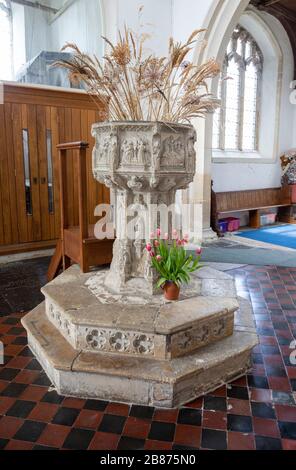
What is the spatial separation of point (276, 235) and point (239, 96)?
2.83 m

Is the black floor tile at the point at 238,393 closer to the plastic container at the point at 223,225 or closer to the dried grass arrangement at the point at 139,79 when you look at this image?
the dried grass arrangement at the point at 139,79

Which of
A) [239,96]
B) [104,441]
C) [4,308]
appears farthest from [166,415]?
[239,96]

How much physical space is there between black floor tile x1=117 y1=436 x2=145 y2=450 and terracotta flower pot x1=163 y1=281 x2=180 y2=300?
881 mm

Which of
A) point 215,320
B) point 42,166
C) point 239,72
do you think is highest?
point 239,72

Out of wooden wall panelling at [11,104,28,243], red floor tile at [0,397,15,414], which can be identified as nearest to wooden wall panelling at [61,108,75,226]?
wooden wall panelling at [11,104,28,243]

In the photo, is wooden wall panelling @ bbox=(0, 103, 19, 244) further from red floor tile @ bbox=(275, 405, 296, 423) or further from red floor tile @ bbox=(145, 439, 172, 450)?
red floor tile @ bbox=(275, 405, 296, 423)

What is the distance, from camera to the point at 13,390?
201 centimetres

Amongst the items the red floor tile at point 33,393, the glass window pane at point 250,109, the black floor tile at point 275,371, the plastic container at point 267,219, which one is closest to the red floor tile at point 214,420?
the black floor tile at point 275,371

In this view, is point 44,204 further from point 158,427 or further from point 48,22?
point 158,427

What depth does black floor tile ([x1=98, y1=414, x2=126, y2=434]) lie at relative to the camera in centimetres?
173
